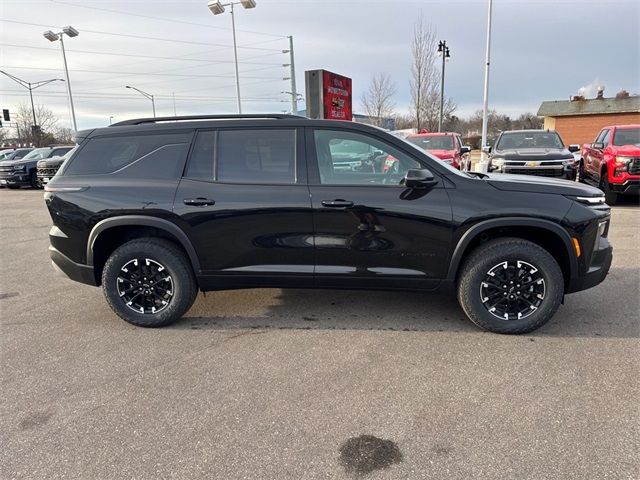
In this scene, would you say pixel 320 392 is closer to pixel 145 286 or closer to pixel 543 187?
pixel 145 286

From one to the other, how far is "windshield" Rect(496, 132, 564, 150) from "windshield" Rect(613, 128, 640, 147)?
125 cm

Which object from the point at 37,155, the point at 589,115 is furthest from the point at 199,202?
the point at 589,115

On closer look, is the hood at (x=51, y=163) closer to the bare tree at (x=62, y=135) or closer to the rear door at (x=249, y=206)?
the rear door at (x=249, y=206)

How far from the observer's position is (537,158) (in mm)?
10703

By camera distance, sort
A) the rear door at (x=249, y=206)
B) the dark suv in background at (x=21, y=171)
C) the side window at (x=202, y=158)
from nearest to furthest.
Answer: the rear door at (x=249, y=206) → the side window at (x=202, y=158) → the dark suv in background at (x=21, y=171)

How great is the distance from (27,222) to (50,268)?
17.4 ft

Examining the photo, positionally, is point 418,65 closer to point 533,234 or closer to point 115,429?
point 533,234

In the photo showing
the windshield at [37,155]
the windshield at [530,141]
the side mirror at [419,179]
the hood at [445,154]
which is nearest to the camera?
the side mirror at [419,179]

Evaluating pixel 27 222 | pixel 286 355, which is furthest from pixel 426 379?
pixel 27 222

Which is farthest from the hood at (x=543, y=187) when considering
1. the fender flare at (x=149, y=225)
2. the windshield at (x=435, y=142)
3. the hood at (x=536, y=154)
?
the windshield at (x=435, y=142)

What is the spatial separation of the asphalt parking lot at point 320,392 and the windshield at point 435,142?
8469 mm

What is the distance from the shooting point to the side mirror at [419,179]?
3.60 m

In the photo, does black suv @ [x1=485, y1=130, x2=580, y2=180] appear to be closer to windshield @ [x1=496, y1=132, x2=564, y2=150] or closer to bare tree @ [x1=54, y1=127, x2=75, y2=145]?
windshield @ [x1=496, y1=132, x2=564, y2=150]

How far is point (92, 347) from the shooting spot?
3.76m
